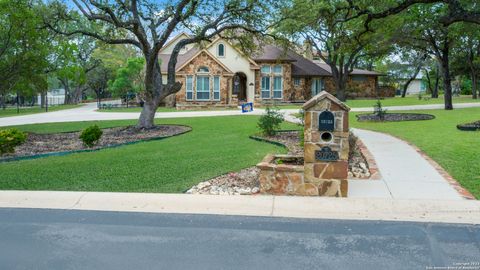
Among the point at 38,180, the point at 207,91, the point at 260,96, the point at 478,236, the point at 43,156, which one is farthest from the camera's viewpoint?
the point at 260,96

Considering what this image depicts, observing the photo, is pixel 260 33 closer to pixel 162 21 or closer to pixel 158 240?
pixel 162 21

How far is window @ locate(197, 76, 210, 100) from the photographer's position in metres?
35.9

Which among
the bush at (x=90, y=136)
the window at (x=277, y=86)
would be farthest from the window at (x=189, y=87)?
the bush at (x=90, y=136)

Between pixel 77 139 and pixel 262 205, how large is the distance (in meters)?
11.3

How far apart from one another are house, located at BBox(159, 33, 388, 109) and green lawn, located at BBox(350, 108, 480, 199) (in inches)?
637

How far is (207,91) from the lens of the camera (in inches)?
1421

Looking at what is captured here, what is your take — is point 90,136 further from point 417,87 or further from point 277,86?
point 417,87

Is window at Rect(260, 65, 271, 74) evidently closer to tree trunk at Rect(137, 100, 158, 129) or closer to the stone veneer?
tree trunk at Rect(137, 100, 158, 129)

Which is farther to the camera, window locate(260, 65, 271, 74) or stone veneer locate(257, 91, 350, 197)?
window locate(260, 65, 271, 74)

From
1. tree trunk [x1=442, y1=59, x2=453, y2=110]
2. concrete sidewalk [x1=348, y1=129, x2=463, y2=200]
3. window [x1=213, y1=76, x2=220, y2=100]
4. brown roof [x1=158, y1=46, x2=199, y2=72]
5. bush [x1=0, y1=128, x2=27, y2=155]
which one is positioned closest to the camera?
concrete sidewalk [x1=348, y1=129, x2=463, y2=200]

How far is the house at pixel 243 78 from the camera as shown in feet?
117

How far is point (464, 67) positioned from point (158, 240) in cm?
4742

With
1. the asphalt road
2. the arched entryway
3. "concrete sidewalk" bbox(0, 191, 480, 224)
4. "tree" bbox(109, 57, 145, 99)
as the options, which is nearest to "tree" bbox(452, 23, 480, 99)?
the arched entryway

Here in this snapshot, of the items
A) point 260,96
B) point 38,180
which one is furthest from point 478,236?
point 260,96
